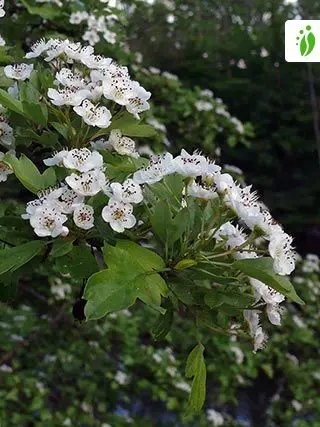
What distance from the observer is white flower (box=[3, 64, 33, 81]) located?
113cm

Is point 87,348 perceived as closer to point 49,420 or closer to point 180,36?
point 49,420

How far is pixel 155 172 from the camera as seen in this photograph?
974 mm

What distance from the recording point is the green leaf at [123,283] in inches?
33.0

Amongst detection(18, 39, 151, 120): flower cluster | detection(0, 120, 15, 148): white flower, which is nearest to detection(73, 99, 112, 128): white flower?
detection(18, 39, 151, 120): flower cluster

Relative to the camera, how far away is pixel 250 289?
3.13 ft

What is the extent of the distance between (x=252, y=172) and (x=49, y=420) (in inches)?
207

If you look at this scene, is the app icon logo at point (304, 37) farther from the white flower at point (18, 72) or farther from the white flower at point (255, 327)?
the white flower at point (255, 327)

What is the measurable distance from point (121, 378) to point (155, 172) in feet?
7.20

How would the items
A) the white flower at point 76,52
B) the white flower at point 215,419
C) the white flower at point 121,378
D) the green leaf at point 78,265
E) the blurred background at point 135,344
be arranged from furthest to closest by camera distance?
1. the white flower at point 215,419
2. the white flower at point 121,378
3. the blurred background at point 135,344
4. the white flower at point 76,52
5. the green leaf at point 78,265

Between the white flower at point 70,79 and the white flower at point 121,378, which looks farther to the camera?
the white flower at point 121,378

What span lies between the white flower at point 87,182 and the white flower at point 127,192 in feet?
0.07

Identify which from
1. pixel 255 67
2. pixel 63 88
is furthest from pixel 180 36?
pixel 63 88

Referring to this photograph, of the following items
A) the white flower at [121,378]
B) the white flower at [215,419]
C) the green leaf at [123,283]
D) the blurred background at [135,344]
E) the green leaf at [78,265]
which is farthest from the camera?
the white flower at [215,419]

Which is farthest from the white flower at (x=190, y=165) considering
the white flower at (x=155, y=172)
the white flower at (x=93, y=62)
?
the white flower at (x=93, y=62)
